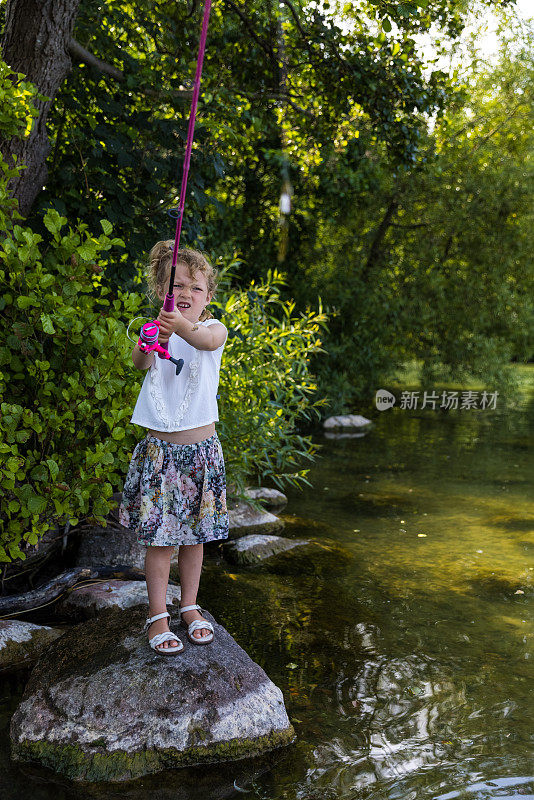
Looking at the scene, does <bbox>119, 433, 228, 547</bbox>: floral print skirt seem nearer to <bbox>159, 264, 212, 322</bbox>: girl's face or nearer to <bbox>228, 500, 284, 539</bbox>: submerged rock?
<bbox>159, 264, 212, 322</bbox>: girl's face

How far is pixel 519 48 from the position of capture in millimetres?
15266

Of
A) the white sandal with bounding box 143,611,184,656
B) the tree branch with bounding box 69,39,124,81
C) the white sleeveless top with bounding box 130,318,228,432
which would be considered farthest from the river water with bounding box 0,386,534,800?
the tree branch with bounding box 69,39,124,81

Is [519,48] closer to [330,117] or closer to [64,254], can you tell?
[330,117]

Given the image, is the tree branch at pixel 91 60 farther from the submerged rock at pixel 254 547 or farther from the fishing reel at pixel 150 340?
the submerged rock at pixel 254 547

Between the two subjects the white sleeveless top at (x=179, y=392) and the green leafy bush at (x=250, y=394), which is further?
the green leafy bush at (x=250, y=394)

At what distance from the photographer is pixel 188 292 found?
3109 mm

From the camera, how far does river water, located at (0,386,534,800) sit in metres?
2.93

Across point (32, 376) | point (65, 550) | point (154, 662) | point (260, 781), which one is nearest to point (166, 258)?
point (32, 376)

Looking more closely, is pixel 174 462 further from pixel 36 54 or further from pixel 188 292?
pixel 36 54

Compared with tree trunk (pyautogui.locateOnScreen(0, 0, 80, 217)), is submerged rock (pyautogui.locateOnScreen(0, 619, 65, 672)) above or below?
A: below

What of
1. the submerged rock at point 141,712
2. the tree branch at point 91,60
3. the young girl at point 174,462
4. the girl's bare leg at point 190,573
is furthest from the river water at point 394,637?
the tree branch at point 91,60

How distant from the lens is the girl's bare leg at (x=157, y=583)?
3.24 meters

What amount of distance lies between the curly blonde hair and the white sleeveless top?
0.57 ft

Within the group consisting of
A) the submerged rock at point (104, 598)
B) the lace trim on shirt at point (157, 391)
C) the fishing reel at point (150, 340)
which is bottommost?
the submerged rock at point (104, 598)
